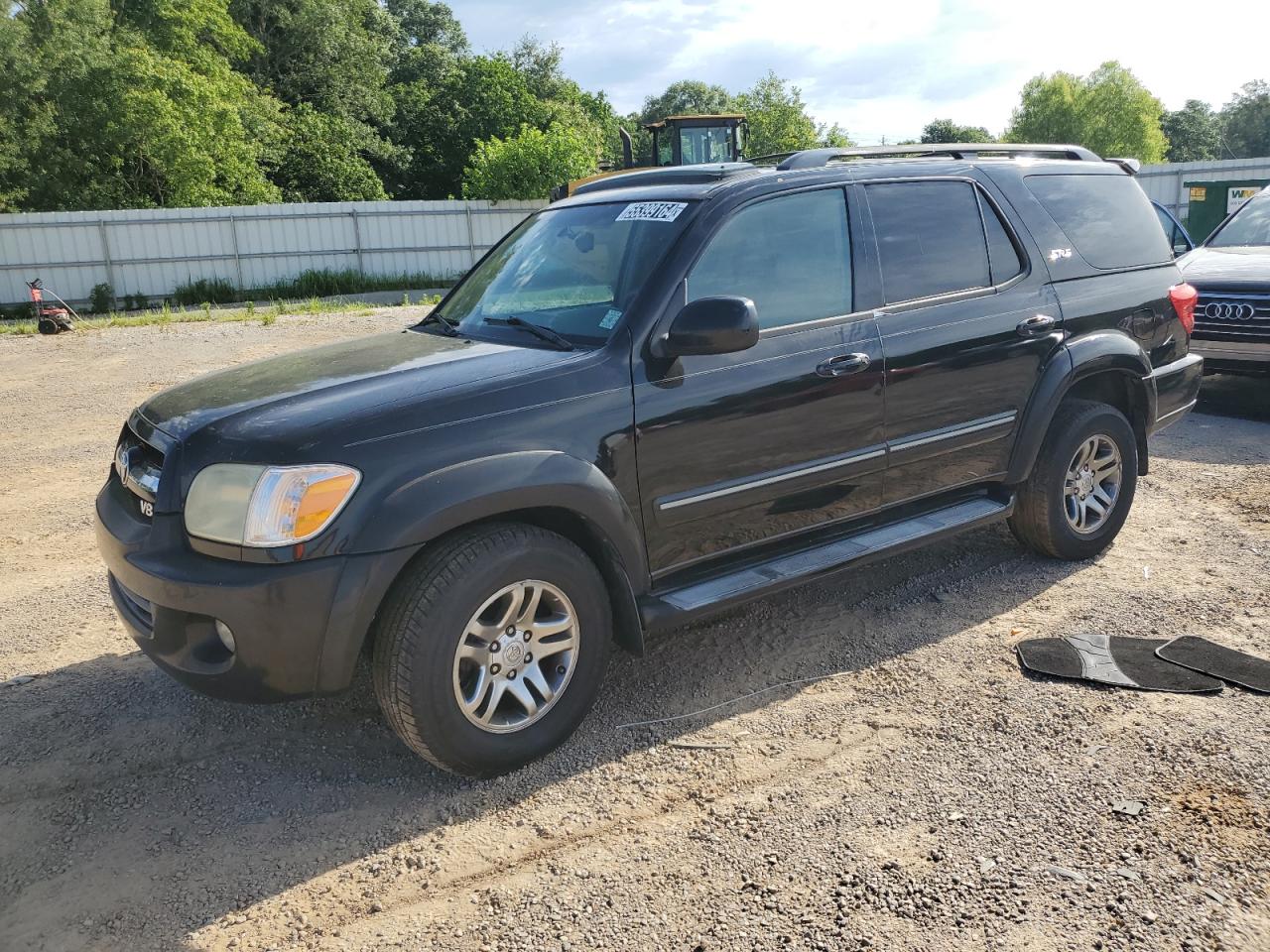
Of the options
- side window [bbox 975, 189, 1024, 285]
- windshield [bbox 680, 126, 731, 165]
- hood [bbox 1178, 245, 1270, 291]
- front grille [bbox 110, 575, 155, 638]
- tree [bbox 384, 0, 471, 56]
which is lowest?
front grille [bbox 110, 575, 155, 638]

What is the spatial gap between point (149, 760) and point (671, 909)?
198cm

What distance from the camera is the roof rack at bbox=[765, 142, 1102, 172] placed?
13.4 ft

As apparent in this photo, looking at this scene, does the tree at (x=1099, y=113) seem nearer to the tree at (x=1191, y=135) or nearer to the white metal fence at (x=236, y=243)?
the tree at (x=1191, y=135)

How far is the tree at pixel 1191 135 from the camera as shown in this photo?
3767 inches

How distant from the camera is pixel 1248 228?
966 cm

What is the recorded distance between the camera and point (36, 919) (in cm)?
263

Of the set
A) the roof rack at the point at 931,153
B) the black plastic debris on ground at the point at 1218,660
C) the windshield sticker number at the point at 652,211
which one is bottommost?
the black plastic debris on ground at the point at 1218,660

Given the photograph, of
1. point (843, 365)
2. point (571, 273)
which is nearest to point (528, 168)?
point (571, 273)

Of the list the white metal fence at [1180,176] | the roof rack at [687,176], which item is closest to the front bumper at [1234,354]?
the roof rack at [687,176]

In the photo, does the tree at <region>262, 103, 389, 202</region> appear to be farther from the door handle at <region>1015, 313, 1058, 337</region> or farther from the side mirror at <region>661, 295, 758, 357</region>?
the side mirror at <region>661, 295, 758, 357</region>

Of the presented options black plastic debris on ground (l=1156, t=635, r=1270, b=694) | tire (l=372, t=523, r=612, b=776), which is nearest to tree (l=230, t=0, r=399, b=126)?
tire (l=372, t=523, r=612, b=776)

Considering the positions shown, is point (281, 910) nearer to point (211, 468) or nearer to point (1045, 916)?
point (211, 468)

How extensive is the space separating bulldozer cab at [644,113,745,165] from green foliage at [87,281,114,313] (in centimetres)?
1325

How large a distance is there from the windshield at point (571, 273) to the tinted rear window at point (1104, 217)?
2.17 m
